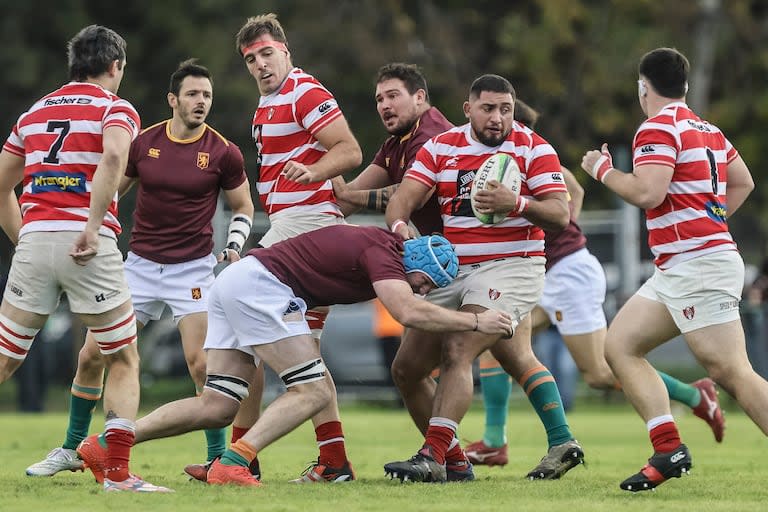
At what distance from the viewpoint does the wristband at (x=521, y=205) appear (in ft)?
26.0

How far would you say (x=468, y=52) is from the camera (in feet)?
88.5

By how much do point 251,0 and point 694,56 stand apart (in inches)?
339

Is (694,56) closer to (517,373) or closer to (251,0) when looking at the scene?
(251,0)

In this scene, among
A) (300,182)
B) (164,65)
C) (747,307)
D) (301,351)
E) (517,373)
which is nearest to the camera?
(301,351)

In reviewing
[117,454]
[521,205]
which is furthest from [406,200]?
[117,454]

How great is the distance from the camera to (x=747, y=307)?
18375 millimetres

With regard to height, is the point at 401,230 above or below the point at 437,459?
above

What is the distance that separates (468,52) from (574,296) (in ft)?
55.0

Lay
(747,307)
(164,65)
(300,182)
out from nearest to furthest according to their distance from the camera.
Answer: (300,182) → (747,307) → (164,65)

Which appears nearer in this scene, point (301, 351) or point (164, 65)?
point (301, 351)

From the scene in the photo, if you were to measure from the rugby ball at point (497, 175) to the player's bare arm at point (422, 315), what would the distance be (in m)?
0.87

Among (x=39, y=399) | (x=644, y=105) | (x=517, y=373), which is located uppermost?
(x=644, y=105)

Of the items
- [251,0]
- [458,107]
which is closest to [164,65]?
[251,0]

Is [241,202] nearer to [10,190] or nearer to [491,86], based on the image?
[10,190]
